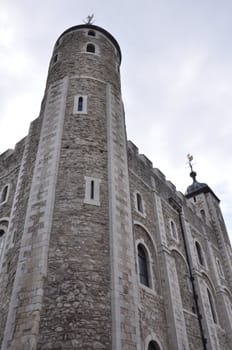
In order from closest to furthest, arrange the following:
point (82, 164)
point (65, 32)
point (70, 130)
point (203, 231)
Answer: point (82, 164) < point (70, 130) < point (65, 32) < point (203, 231)

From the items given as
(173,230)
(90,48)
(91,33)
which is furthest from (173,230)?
(91,33)

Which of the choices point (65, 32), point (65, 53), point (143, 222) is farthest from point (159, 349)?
point (65, 32)

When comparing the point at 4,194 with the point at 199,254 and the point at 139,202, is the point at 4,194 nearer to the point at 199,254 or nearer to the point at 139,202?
the point at 139,202

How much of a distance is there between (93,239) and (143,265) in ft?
12.9

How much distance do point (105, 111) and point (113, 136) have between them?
1.46m

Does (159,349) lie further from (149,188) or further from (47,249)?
(149,188)

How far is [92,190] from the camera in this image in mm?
11047

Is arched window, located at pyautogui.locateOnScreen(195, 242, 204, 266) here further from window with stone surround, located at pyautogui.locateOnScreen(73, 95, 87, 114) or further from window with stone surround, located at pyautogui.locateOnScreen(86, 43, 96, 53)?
window with stone surround, located at pyautogui.locateOnScreen(86, 43, 96, 53)

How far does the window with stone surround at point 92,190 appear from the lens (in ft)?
35.2

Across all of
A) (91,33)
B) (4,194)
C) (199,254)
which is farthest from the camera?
(199,254)

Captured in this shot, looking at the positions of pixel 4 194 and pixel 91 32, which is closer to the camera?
pixel 4 194

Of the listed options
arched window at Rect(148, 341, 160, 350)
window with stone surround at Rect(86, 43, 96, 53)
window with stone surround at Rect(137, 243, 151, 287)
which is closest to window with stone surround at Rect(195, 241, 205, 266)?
window with stone surround at Rect(137, 243, 151, 287)

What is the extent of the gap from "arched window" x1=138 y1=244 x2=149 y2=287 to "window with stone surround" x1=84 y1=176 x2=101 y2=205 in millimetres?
3454

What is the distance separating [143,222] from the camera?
1394 centimetres
